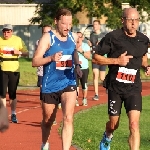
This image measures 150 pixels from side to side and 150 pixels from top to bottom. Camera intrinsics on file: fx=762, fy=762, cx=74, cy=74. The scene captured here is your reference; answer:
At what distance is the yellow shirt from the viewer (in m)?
16.9

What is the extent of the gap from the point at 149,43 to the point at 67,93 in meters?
1.44

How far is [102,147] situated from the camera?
1166 centimetres

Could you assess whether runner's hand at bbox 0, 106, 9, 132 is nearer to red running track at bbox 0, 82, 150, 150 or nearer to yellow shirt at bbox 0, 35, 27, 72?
red running track at bbox 0, 82, 150, 150

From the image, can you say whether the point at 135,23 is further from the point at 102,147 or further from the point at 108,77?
the point at 102,147

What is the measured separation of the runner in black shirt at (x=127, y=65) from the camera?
35.6ft

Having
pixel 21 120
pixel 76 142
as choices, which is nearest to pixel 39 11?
pixel 21 120

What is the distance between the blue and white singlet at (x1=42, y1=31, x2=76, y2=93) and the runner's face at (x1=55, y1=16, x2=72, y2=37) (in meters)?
0.12

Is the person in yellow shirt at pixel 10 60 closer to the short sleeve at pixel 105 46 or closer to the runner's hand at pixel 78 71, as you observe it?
the runner's hand at pixel 78 71

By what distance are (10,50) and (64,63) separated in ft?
18.9

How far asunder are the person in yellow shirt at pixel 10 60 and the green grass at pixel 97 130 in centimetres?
162

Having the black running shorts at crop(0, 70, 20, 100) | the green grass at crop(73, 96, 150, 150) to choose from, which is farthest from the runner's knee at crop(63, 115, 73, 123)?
the black running shorts at crop(0, 70, 20, 100)

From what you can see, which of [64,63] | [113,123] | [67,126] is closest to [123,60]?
[64,63]

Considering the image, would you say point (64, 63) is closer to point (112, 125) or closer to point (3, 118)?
point (112, 125)

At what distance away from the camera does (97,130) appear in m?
15.2
